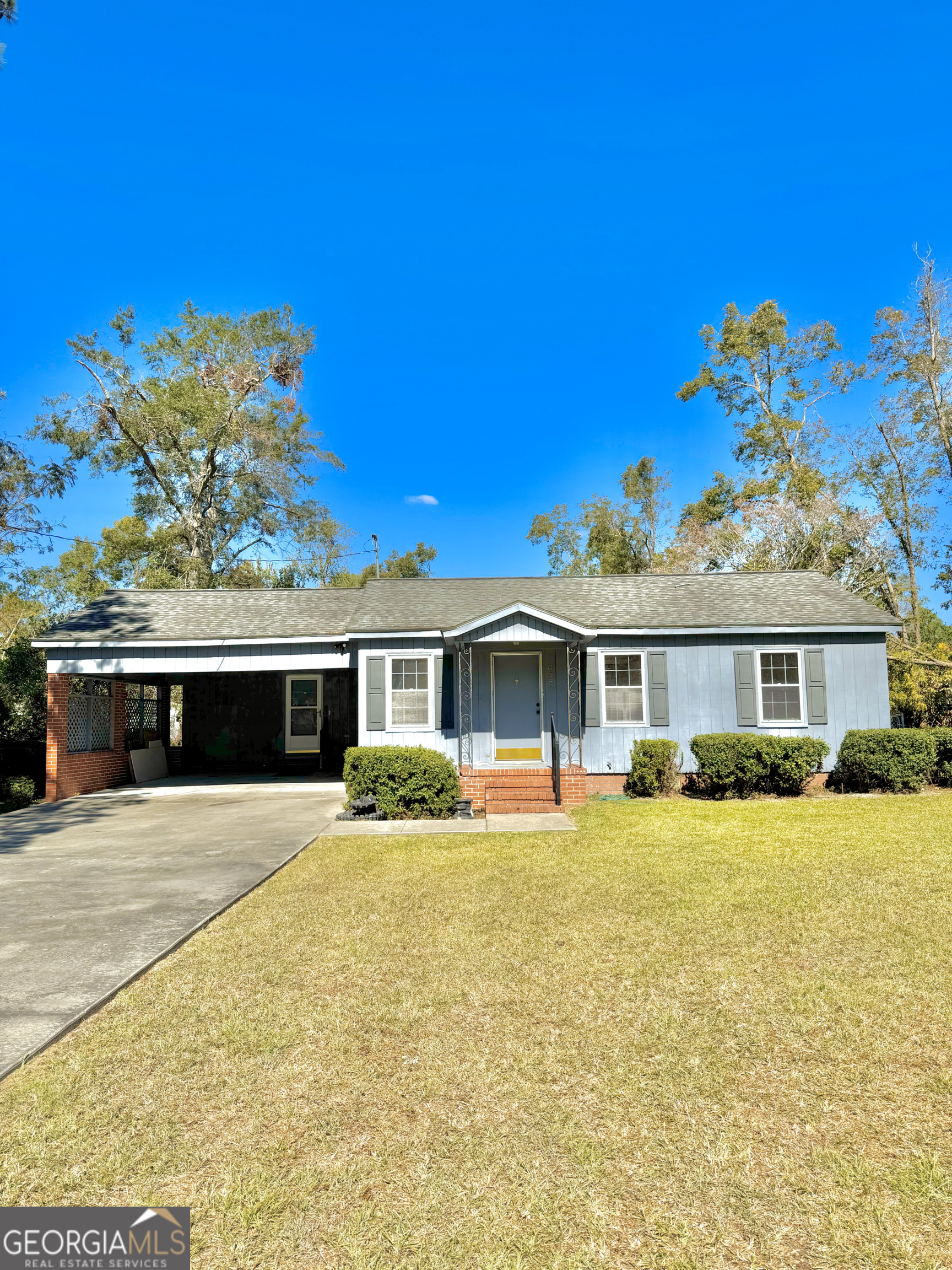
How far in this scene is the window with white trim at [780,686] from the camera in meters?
14.2

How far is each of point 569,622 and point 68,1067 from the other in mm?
10245

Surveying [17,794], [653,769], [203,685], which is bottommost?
[17,794]

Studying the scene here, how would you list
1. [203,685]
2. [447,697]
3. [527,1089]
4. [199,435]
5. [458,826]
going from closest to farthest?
[527,1089], [458,826], [447,697], [203,685], [199,435]

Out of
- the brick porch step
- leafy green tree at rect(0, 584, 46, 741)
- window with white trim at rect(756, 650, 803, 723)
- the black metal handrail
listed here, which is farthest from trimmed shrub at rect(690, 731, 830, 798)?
leafy green tree at rect(0, 584, 46, 741)

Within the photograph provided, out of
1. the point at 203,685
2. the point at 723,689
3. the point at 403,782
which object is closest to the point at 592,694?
the point at 723,689

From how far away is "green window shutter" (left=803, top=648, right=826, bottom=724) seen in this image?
46.0 feet

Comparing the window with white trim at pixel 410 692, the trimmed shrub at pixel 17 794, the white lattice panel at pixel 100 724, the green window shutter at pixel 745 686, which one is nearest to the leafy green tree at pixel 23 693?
the white lattice panel at pixel 100 724

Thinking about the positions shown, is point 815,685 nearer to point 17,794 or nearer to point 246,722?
point 246,722

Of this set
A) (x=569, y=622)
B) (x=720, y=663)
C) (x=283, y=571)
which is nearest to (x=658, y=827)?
(x=569, y=622)

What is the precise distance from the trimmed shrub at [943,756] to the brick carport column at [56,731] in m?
16.6

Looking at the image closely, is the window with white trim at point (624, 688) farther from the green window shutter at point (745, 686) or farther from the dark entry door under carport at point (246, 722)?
the dark entry door under carport at point (246, 722)

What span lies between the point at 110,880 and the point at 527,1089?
562 centimetres

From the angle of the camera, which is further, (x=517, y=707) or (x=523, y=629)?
(x=517, y=707)

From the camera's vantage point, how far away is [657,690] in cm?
1410
